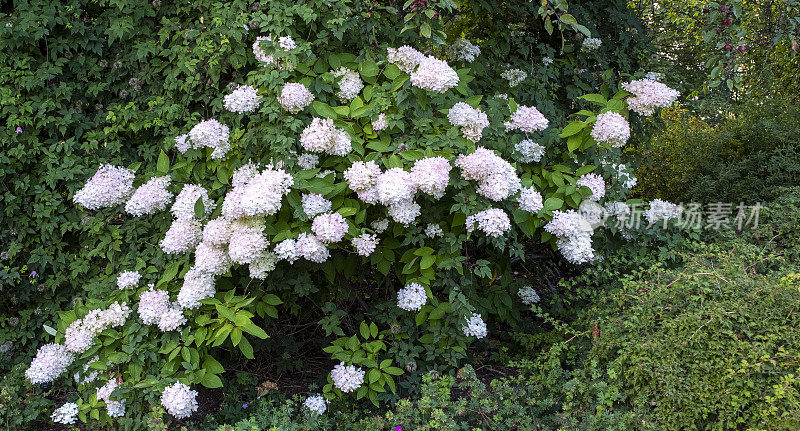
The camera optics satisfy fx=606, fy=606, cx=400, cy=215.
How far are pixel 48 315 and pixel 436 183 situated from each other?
2.45 meters

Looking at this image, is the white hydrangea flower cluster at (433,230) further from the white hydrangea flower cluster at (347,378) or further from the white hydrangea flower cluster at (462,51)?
the white hydrangea flower cluster at (462,51)

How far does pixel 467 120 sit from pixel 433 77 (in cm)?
27

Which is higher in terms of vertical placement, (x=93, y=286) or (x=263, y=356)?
(x=93, y=286)

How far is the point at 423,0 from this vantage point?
2557 mm

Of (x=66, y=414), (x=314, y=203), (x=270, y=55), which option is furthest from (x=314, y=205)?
(x=66, y=414)

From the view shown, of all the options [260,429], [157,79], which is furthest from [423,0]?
[260,429]

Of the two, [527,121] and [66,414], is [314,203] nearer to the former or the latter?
[527,121]

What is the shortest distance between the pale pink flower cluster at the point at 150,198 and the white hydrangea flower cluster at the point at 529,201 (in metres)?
1.62

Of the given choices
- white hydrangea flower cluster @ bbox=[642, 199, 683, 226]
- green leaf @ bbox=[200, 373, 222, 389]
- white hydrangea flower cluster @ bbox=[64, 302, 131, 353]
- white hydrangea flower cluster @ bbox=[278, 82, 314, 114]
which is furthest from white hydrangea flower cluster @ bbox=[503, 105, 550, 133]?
white hydrangea flower cluster @ bbox=[64, 302, 131, 353]

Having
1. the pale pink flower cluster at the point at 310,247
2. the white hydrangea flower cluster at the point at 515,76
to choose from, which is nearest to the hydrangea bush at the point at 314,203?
the pale pink flower cluster at the point at 310,247

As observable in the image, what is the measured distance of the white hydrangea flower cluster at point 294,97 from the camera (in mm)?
2559

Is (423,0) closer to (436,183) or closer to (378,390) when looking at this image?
(436,183)

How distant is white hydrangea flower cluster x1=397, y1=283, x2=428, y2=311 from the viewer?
2.75 m

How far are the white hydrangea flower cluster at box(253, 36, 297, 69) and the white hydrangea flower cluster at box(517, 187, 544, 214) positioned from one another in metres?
1.19
